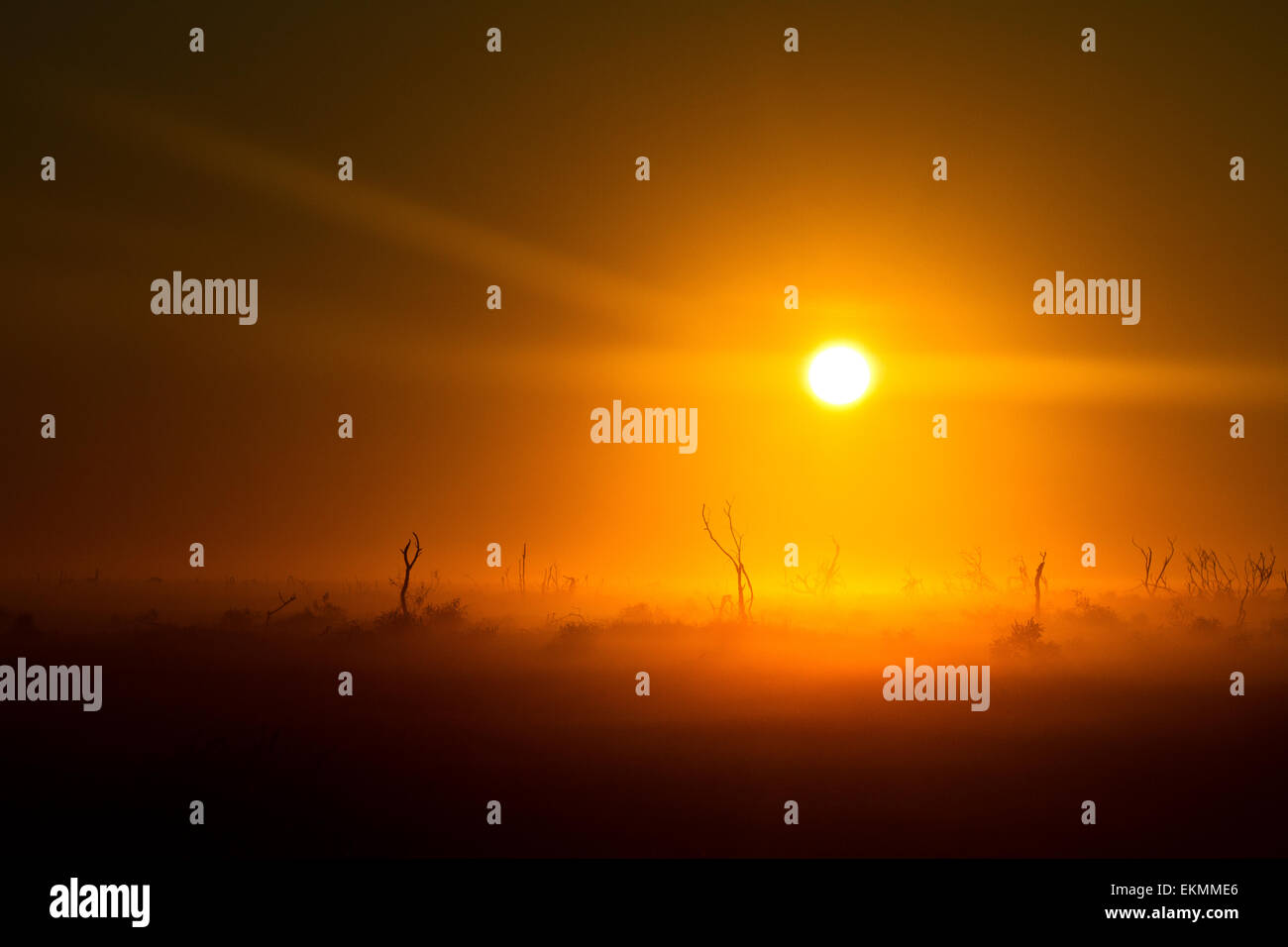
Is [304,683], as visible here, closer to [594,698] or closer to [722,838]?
[594,698]

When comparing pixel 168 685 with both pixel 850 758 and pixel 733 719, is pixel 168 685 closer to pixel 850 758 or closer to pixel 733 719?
pixel 733 719

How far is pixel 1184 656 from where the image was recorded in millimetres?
11375

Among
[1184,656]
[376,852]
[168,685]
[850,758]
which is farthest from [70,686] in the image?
[1184,656]

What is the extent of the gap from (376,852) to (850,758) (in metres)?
4.44

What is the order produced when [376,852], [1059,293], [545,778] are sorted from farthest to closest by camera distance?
1. [1059,293]
2. [545,778]
3. [376,852]

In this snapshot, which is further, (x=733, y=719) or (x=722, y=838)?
(x=733, y=719)

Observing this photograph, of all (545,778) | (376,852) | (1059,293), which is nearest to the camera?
(376,852)

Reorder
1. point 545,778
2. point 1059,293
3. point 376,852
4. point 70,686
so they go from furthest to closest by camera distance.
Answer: point 1059,293
point 70,686
point 545,778
point 376,852

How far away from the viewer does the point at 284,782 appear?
905cm

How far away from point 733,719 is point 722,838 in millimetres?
1503

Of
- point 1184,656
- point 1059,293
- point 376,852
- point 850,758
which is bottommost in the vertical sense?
point 376,852

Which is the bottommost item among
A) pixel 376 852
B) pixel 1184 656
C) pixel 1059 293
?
pixel 376 852

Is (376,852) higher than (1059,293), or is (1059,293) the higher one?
(1059,293)

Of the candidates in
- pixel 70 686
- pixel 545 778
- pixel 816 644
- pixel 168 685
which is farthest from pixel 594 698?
pixel 70 686
